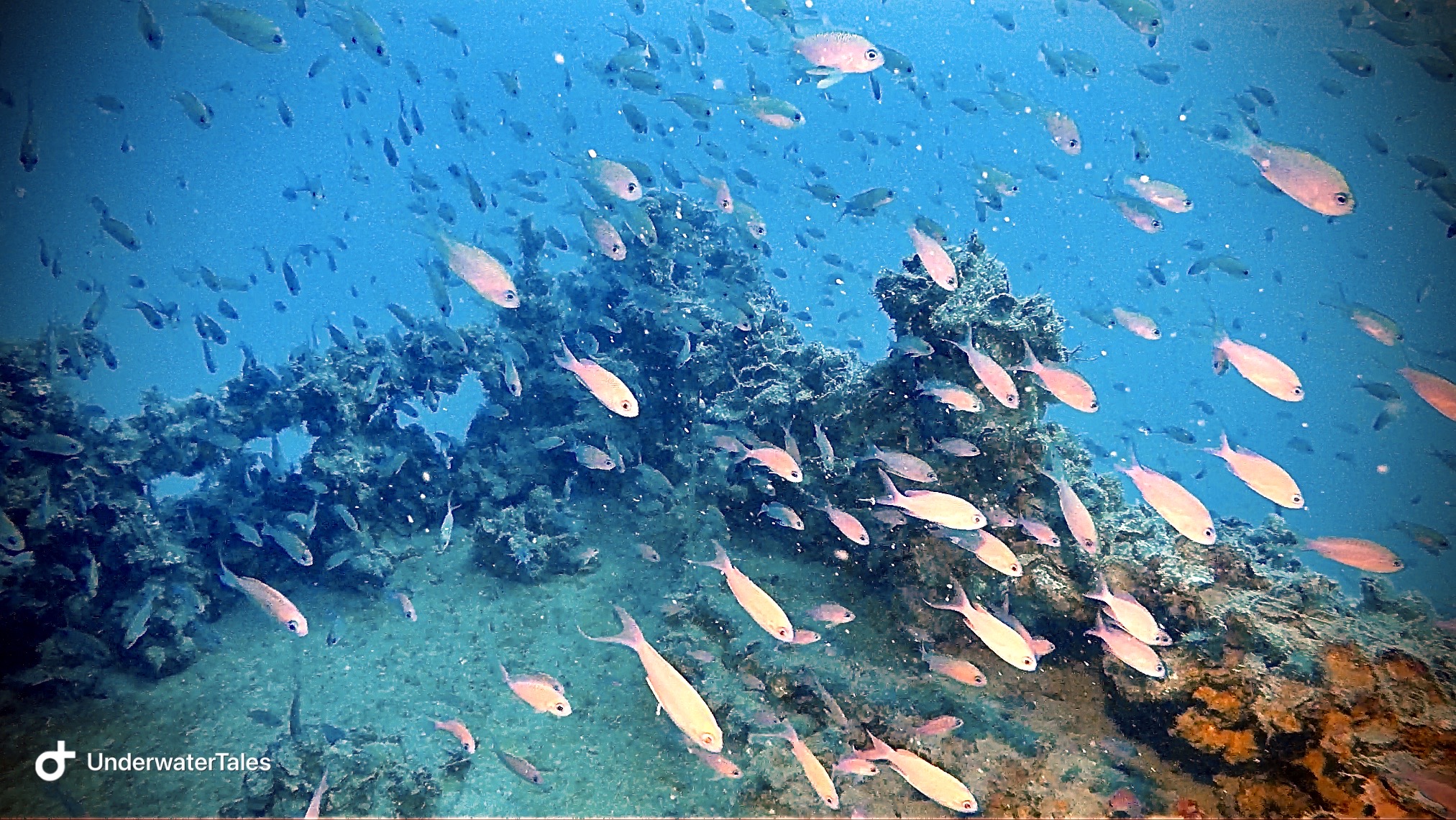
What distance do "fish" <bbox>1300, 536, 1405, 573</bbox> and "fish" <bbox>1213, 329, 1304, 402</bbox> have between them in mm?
2386

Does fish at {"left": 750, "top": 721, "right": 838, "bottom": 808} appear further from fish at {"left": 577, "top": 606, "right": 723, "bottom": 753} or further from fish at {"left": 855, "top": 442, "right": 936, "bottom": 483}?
fish at {"left": 855, "top": 442, "right": 936, "bottom": 483}

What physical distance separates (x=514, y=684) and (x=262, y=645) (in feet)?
22.0

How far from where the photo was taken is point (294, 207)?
345 ft

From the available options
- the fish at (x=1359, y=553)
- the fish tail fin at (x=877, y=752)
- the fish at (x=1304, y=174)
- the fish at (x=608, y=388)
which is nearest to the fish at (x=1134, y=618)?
the fish tail fin at (x=877, y=752)

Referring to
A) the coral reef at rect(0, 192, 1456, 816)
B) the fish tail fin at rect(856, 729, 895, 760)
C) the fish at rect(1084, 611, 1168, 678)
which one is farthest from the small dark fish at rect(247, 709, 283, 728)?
the fish at rect(1084, 611, 1168, 678)

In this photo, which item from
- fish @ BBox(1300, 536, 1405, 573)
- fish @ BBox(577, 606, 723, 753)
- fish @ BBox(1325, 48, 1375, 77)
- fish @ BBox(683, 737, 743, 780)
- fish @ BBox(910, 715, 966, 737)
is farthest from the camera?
fish @ BBox(1325, 48, 1375, 77)

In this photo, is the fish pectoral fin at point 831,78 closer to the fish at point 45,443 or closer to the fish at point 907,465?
the fish at point 907,465

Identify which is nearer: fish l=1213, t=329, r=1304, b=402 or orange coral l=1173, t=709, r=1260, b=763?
orange coral l=1173, t=709, r=1260, b=763

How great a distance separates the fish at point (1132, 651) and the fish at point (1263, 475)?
160cm

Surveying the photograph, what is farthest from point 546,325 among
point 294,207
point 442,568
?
point 294,207

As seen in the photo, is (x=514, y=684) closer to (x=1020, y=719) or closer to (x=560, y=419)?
(x=1020, y=719)

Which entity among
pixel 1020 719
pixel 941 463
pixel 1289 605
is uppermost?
pixel 1289 605

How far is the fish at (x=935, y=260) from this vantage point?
6.24 meters

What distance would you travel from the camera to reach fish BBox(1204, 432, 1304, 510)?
4.85 meters
